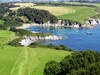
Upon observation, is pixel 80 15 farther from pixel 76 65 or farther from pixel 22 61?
pixel 76 65

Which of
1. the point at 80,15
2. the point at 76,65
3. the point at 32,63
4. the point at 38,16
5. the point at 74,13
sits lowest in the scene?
the point at 80,15

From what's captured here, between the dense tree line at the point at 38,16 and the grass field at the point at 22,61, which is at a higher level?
the grass field at the point at 22,61

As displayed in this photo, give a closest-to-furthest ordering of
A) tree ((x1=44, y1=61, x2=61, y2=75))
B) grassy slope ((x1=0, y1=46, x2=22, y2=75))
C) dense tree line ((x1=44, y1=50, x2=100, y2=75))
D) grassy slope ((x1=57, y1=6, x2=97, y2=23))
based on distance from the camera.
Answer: dense tree line ((x1=44, y1=50, x2=100, y2=75)) → tree ((x1=44, y1=61, x2=61, y2=75)) → grassy slope ((x1=0, y1=46, x2=22, y2=75)) → grassy slope ((x1=57, y1=6, x2=97, y2=23))

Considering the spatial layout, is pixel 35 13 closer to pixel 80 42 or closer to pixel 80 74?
pixel 80 42

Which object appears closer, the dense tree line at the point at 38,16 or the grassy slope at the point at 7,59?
the grassy slope at the point at 7,59

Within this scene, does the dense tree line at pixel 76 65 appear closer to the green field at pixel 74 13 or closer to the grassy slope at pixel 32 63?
the grassy slope at pixel 32 63

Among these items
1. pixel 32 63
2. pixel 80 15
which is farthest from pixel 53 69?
pixel 80 15

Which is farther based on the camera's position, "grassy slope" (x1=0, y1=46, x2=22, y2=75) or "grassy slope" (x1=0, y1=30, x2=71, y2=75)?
"grassy slope" (x1=0, y1=46, x2=22, y2=75)

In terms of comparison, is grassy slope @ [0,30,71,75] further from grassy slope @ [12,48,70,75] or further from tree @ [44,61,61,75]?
tree @ [44,61,61,75]

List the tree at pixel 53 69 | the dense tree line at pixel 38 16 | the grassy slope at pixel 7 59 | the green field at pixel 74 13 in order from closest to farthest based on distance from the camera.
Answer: the tree at pixel 53 69 < the grassy slope at pixel 7 59 < the dense tree line at pixel 38 16 < the green field at pixel 74 13

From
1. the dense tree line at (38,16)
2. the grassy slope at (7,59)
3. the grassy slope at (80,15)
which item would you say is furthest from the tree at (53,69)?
the grassy slope at (80,15)

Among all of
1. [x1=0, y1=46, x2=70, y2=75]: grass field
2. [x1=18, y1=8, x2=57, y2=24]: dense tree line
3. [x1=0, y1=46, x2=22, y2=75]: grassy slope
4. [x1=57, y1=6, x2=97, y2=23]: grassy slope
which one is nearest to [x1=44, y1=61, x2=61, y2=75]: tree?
[x1=0, y1=46, x2=70, y2=75]: grass field

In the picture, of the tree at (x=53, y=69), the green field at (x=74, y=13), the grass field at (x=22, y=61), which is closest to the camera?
the tree at (x=53, y=69)
